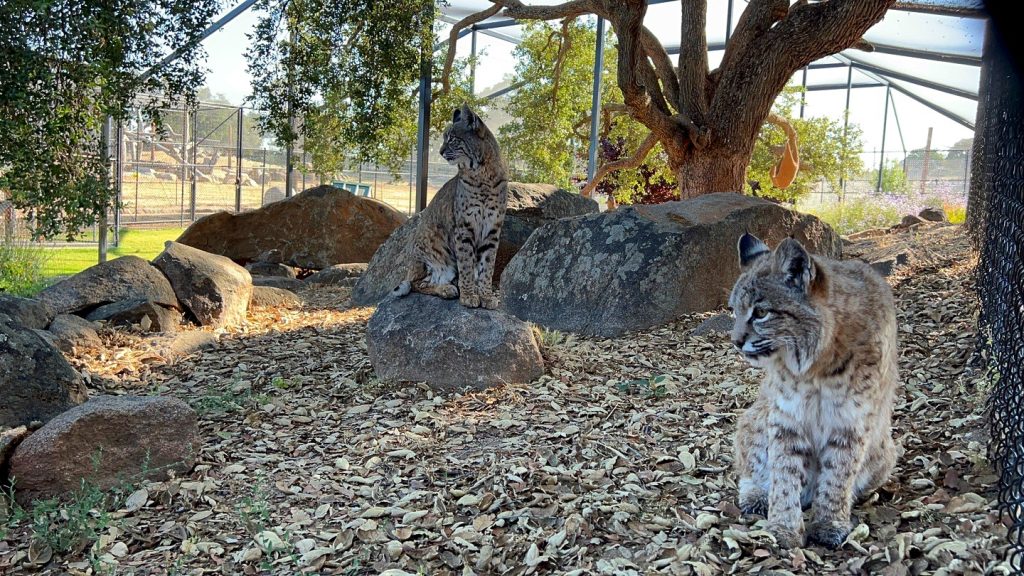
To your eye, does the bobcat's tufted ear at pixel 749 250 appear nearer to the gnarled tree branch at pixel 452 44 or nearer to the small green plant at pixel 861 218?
the gnarled tree branch at pixel 452 44

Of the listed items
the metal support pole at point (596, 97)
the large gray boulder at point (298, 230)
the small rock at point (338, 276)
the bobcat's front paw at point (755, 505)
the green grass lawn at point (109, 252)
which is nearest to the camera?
the bobcat's front paw at point (755, 505)

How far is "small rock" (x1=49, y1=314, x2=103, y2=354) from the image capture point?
770cm

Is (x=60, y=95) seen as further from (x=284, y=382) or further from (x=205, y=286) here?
(x=284, y=382)

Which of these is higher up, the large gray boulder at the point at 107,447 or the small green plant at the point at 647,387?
the small green plant at the point at 647,387

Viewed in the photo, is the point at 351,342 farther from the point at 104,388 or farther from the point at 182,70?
the point at 182,70

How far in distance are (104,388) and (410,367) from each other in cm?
269

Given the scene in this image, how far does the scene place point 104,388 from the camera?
6941 mm

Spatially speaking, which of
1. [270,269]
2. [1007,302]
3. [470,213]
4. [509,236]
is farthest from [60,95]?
[1007,302]

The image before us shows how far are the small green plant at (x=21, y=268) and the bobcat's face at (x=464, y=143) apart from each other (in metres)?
6.11

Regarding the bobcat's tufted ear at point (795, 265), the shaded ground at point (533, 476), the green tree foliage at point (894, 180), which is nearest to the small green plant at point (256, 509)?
the shaded ground at point (533, 476)

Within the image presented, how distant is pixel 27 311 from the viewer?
772cm

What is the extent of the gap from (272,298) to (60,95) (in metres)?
3.82

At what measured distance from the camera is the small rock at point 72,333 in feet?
25.3

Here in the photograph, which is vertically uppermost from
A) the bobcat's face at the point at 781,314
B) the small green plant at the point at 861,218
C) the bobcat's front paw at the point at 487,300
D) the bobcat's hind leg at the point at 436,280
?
the small green plant at the point at 861,218
